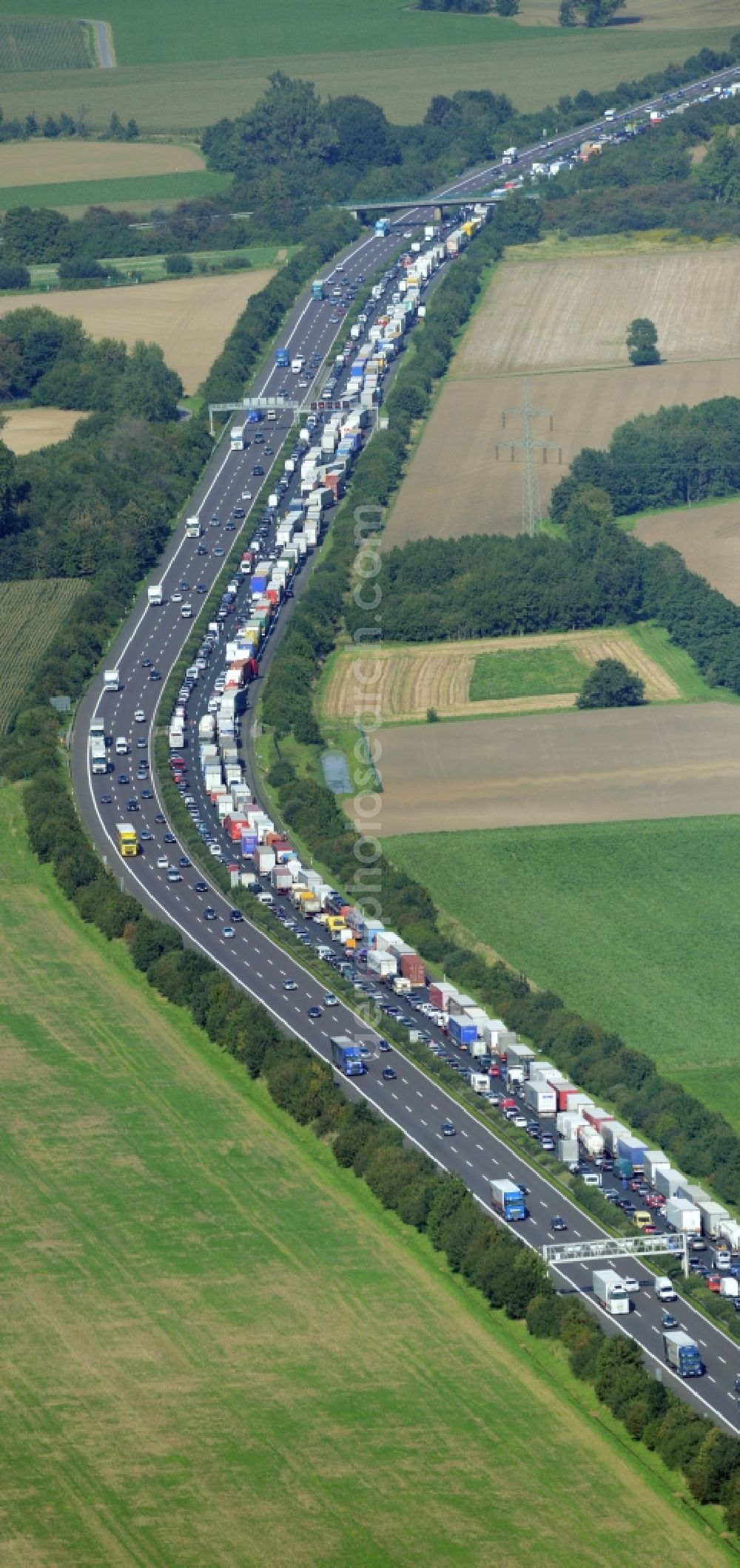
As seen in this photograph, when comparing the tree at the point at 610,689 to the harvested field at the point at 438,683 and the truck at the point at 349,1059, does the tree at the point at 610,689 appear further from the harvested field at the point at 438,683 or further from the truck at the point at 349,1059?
the truck at the point at 349,1059

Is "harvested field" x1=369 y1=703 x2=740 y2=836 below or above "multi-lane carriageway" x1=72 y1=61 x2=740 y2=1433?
above

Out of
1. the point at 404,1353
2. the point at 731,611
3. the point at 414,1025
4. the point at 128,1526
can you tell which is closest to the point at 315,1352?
the point at 404,1353

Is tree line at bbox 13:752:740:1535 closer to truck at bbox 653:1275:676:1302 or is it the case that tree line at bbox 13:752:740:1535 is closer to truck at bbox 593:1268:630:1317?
truck at bbox 593:1268:630:1317

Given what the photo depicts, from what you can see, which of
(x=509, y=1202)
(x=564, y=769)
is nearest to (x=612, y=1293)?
(x=509, y=1202)

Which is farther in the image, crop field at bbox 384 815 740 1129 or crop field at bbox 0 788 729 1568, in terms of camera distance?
crop field at bbox 384 815 740 1129

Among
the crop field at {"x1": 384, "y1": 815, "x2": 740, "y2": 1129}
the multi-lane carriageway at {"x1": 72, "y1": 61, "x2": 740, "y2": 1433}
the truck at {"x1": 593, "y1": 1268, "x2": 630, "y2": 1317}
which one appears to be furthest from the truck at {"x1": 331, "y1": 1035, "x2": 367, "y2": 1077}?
the truck at {"x1": 593, "y1": 1268, "x2": 630, "y2": 1317}

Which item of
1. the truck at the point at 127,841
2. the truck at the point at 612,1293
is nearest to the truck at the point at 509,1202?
the truck at the point at 612,1293

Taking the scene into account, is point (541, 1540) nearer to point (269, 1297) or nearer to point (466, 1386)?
point (466, 1386)
